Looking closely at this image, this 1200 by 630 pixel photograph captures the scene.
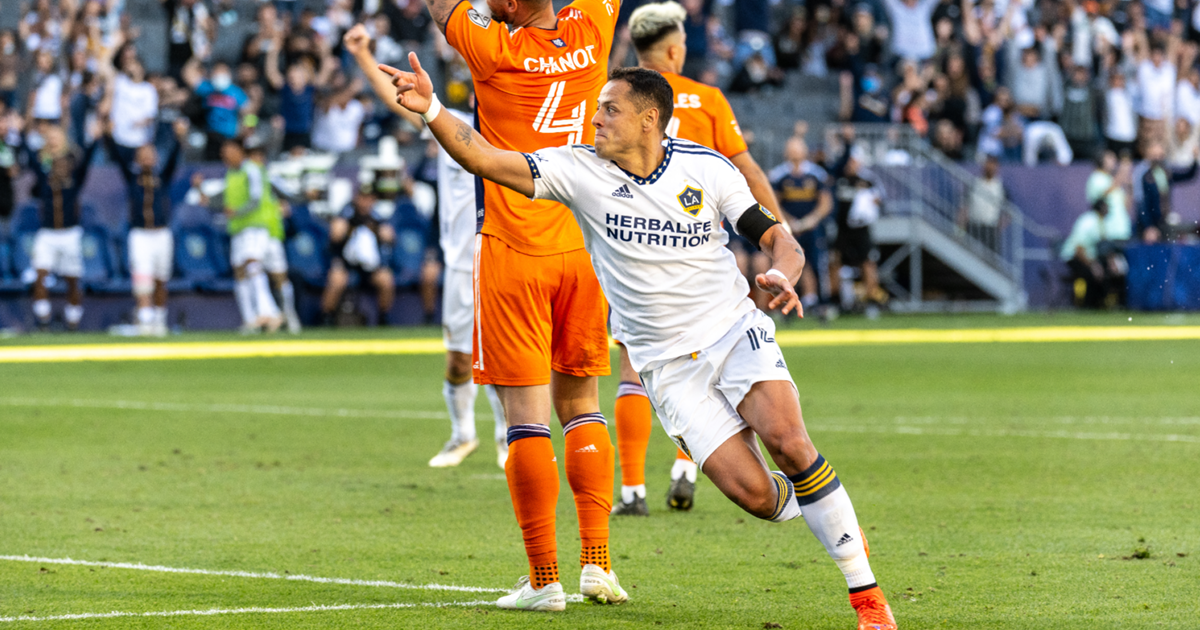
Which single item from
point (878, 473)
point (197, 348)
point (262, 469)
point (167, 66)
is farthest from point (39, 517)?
point (167, 66)

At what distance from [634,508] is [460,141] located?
299 cm

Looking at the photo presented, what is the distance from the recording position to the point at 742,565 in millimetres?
6047

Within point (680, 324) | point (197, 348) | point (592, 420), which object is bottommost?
point (197, 348)

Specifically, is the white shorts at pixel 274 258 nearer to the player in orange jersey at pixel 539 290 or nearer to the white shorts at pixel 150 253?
the white shorts at pixel 150 253

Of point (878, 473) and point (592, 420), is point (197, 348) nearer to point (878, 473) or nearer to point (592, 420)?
point (878, 473)

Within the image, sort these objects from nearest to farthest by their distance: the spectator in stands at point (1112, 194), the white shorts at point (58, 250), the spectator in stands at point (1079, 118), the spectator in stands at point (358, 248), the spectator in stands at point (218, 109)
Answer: the white shorts at point (58, 250) → the spectator in stands at point (358, 248) → the spectator in stands at point (218, 109) → the spectator in stands at point (1112, 194) → the spectator in stands at point (1079, 118)

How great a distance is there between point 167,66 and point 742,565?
20678 millimetres

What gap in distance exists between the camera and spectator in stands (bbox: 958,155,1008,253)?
26.0 meters

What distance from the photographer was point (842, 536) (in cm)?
473

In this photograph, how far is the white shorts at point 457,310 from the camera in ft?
29.7

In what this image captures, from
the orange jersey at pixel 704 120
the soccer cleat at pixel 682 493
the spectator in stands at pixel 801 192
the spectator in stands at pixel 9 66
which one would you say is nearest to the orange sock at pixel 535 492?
the soccer cleat at pixel 682 493

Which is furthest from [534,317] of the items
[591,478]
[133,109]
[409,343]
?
[133,109]

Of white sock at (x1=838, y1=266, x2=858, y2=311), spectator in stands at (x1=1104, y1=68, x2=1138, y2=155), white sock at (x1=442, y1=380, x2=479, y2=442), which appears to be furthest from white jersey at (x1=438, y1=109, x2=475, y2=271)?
spectator in stands at (x1=1104, y1=68, x2=1138, y2=155)

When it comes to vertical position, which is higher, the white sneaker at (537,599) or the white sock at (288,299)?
the white sneaker at (537,599)
